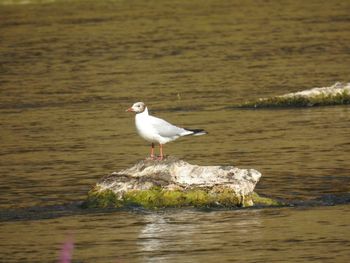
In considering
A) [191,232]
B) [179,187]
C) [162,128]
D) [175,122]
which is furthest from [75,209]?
[175,122]

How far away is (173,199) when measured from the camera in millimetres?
22531

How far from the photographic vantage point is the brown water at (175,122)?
2048 centimetres

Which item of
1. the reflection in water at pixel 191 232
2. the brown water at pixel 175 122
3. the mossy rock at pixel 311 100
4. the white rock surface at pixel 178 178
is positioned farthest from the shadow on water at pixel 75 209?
the mossy rock at pixel 311 100

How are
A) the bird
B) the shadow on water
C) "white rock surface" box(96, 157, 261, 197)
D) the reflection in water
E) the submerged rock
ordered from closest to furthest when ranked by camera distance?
the reflection in water
"white rock surface" box(96, 157, 261, 197)
the shadow on water
the bird
the submerged rock

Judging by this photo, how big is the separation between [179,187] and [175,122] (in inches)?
499

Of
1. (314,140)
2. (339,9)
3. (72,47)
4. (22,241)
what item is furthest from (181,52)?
(22,241)

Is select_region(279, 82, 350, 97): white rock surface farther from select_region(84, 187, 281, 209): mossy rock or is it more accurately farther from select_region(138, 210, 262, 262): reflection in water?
select_region(138, 210, 262, 262): reflection in water

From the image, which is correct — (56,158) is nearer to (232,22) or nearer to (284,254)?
(284,254)

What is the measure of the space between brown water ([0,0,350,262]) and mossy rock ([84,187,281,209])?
0.25m

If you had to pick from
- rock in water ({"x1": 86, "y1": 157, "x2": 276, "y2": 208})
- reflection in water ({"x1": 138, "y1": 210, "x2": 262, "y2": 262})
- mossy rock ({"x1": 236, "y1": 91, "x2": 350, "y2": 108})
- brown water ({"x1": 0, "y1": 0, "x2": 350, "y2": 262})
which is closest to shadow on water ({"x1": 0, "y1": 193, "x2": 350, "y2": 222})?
brown water ({"x1": 0, "y1": 0, "x2": 350, "y2": 262})

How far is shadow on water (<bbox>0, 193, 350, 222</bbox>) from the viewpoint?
22625mm

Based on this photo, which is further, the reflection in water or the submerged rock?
the submerged rock

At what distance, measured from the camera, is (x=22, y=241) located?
2075 cm

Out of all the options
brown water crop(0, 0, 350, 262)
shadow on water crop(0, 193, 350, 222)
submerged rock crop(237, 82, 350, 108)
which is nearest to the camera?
brown water crop(0, 0, 350, 262)
